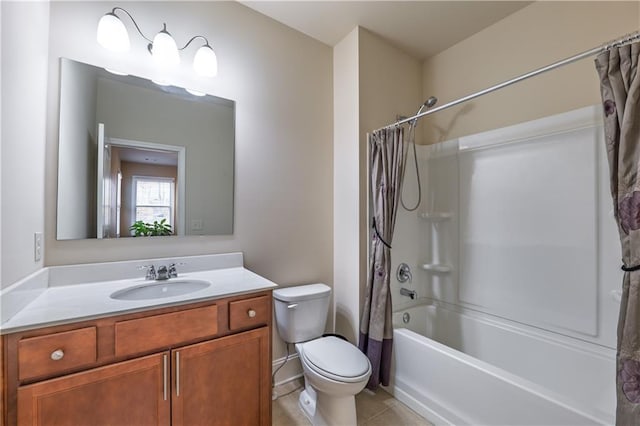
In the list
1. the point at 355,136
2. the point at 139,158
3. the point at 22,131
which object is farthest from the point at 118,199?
the point at 355,136

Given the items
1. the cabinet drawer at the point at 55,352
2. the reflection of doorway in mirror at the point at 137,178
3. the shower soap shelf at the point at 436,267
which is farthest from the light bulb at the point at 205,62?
the shower soap shelf at the point at 436,267

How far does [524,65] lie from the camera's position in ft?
6.54

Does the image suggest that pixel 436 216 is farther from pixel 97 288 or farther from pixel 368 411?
pixel 97 288

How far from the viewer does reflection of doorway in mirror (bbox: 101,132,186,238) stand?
149 cm

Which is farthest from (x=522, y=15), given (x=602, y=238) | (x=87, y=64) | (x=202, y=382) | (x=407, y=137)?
(x=202, y=382)

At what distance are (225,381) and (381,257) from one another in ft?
3.85

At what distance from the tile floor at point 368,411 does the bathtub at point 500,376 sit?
7cm

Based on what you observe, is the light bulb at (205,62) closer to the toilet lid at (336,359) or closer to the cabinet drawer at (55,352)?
the cabinet drawer at (55,352)

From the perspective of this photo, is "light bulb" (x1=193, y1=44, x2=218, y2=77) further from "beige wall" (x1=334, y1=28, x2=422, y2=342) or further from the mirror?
"beige wall" (x1=334, y1=28, x2=422, y2=342)

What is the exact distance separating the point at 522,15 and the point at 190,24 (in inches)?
88.8

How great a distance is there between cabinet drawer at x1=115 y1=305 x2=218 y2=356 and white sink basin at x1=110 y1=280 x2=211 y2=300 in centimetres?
29

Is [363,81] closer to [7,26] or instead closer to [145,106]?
[145,106]

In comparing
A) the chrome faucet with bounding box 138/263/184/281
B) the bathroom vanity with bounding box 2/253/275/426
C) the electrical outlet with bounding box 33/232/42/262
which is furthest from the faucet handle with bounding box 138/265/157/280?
the electrical outlet with bounding box 33/232/42/262

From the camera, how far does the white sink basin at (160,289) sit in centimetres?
139
